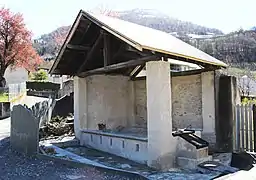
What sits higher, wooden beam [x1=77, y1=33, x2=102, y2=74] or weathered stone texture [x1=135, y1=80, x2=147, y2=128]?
wooden beam [x1=77, y1=33, x2=102, y2=74]

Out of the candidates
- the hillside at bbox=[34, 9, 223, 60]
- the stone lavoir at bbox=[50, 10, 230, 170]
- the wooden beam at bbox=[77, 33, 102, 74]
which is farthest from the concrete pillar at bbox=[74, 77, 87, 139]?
the hillside at bbox=[34, 9, 223, 60]

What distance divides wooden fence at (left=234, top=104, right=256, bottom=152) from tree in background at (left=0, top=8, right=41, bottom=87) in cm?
2594

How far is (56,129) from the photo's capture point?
1463 centimetres

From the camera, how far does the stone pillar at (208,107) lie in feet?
36.0

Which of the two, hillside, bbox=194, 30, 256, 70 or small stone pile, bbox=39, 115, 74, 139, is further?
hillside, bbox=194, 30, 256, 70

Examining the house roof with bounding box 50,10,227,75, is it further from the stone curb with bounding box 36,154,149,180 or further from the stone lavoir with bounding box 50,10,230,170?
the stone curb with bounding box 36,154,149,180

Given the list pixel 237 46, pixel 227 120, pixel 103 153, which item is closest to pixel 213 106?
pixel 227 120

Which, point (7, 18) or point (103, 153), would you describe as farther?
point (7, 18)

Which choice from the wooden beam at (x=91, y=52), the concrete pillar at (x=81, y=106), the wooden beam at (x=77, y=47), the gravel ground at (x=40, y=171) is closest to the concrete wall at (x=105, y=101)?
the concrete pillar at (x=81, y=106)

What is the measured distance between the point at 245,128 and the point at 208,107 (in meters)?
1.44

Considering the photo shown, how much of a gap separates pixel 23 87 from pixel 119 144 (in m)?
21.7

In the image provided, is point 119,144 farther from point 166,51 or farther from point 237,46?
point 237,46

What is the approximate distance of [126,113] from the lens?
1409cm

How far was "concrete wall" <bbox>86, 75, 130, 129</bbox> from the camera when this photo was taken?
13.5m
